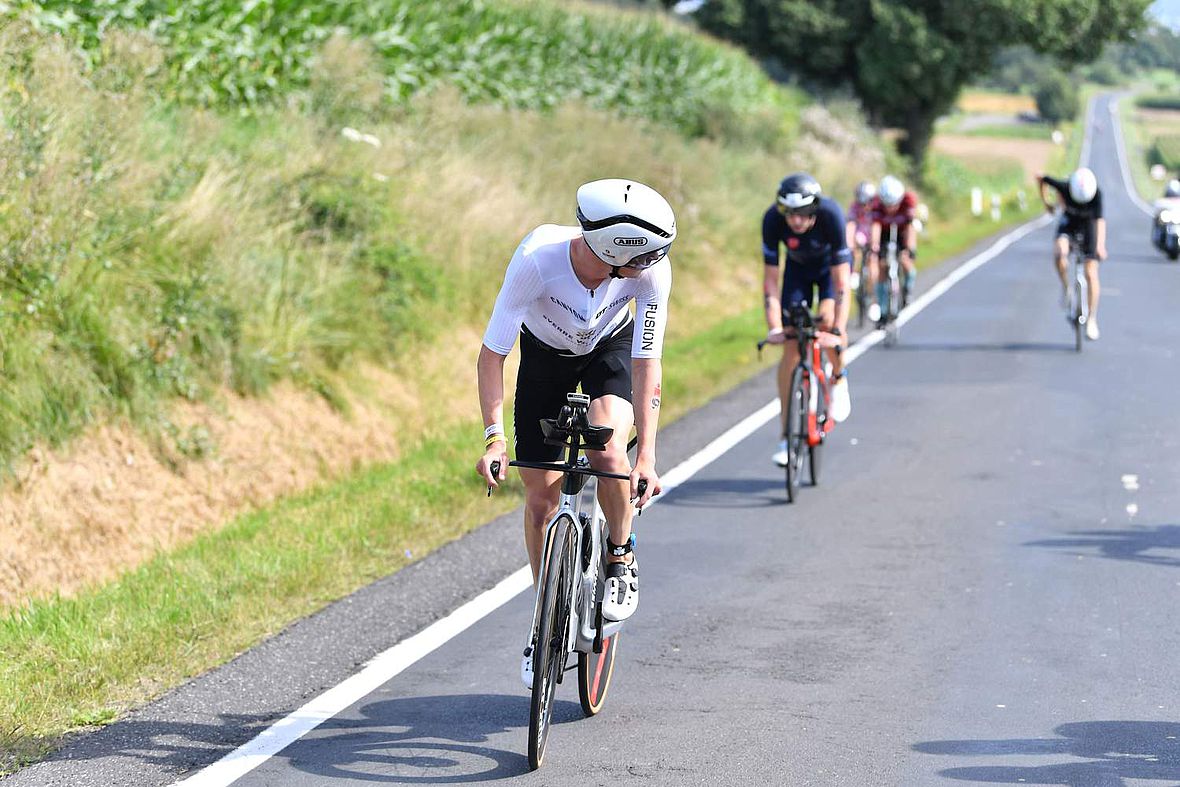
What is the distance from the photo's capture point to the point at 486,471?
17.7ft

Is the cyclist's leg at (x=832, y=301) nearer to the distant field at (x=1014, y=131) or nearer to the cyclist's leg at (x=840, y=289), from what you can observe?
the cyclist's leg at (x=840, y=289)

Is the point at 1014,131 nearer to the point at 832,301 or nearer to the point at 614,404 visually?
the point at 832,301

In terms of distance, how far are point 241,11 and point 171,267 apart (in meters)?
6.38

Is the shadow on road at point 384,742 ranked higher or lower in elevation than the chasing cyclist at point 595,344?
lower

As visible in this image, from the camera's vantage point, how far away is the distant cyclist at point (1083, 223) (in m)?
17.0

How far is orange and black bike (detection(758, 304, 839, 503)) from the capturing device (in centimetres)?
1048

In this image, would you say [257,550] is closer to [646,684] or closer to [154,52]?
[646,684]

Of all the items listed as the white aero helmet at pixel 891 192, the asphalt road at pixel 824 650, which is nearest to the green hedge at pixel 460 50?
the white aero helmet at pixel 891 192

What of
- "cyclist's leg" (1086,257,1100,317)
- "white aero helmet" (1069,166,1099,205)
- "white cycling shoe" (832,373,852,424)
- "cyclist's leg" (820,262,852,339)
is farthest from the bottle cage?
"cyclist's leg" (1086,257,1100,317)

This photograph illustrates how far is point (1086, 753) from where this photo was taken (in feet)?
18.5

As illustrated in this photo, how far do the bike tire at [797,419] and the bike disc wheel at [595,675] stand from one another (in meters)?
4.15

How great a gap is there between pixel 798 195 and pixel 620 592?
470 centimetres

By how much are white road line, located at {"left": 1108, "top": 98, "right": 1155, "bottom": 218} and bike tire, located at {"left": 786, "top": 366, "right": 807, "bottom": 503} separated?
41.1 m

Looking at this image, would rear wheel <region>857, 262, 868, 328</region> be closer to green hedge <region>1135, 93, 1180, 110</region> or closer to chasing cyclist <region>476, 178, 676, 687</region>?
chasing cyclist <region>476, 178, 676, 687</region>
